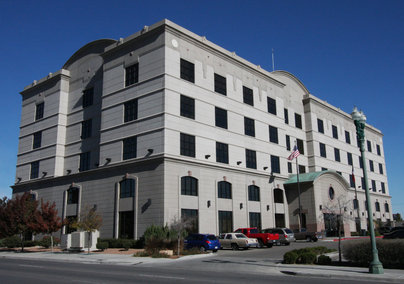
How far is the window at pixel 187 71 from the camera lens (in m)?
40.9

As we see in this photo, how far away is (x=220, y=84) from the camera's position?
4519 cm

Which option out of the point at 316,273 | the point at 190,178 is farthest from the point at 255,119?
the point at 316,273

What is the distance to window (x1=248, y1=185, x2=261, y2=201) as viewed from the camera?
1796 inches

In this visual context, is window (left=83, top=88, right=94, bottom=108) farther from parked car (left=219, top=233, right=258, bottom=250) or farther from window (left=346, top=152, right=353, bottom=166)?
window (left=346, top=152, right=353, bottom=166)

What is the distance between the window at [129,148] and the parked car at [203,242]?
39.6 ft

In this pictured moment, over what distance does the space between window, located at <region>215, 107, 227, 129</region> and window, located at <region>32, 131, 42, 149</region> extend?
2580 cm

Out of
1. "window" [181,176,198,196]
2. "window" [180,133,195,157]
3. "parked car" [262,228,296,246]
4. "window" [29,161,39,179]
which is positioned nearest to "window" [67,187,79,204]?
"window" [29,161,39,179]

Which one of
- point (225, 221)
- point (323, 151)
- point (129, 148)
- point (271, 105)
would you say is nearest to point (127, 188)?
point (129, 148)

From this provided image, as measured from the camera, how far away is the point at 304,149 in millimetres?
59438

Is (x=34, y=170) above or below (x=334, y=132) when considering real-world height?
below

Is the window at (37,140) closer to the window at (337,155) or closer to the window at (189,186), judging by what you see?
the window at (189,186)

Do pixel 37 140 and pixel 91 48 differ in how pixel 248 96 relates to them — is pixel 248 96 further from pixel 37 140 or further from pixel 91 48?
pixel 37 140

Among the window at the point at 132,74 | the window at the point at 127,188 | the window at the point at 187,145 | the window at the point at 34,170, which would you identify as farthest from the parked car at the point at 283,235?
the window at the point at 34,170

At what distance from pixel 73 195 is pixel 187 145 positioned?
54.6 ft
